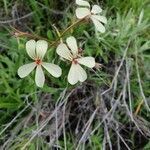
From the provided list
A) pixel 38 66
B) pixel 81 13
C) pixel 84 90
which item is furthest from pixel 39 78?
pixel 84 90

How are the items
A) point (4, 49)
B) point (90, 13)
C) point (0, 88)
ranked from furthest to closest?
point (4, 49)
point (0, 88)
point (90, 13)

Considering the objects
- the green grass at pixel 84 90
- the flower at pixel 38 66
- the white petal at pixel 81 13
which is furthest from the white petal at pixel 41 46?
the green grass at pixel 84 90

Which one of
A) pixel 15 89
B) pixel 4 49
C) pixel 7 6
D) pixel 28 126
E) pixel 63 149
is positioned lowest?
pixel 63 149

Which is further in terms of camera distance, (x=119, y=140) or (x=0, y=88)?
(x=119, y=140)

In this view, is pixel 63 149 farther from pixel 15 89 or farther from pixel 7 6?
pixel 7 6

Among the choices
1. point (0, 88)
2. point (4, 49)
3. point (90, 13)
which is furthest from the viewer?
point (4, 49)

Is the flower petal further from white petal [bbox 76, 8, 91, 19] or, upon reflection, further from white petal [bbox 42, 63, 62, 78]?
white petal [bbox 76, 8, 91, 19]

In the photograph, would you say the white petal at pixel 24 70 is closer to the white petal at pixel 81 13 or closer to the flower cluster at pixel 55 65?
the flower cluster at pixel 55 65

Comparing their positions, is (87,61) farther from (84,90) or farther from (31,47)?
(84,90)

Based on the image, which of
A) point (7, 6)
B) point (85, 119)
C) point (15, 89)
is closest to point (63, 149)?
point (85, 119)
